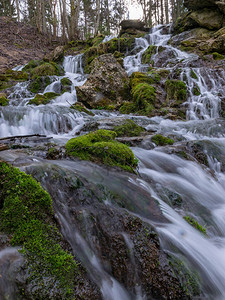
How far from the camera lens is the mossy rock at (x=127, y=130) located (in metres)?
6.36

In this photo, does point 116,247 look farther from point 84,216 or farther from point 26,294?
point 26,294

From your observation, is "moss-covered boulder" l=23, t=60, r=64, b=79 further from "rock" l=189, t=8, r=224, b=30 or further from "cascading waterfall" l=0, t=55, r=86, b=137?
"rock" l=189, t=8, r=224, b=30

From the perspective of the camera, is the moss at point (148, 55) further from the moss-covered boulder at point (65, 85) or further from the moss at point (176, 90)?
the moss-covered boulder at point (65, 85)

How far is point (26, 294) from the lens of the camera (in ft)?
4.57

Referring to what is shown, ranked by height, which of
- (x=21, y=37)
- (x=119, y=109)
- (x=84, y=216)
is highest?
(x=21, y=37)

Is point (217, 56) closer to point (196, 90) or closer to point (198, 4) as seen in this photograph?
point (196, 90)

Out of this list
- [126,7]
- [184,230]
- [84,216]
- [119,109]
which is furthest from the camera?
[126,7]

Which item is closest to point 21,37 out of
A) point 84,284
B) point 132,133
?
point 132,133

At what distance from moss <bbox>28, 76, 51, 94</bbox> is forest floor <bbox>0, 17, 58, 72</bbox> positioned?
18.2 ft

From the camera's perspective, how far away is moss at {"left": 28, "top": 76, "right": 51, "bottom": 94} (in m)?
12.7

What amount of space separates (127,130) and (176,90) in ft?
16.9

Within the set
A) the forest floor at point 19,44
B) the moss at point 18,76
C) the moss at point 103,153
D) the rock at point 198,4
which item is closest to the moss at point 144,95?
the moss at point 103,153

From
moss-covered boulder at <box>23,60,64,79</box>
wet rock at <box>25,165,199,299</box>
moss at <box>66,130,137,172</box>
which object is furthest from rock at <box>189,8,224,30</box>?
wet rock at <box>25,165,199,299</box>

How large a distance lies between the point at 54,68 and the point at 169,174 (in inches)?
574
